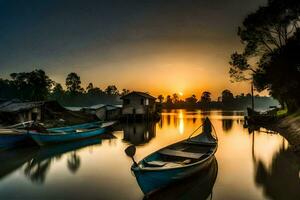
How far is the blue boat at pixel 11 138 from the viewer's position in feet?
68.5

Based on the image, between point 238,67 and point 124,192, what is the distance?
32414 millimetres

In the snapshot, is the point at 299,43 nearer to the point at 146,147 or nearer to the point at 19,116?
the point at 146,147

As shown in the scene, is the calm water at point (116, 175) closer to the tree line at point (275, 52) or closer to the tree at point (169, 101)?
the tree line at point (275, 52)

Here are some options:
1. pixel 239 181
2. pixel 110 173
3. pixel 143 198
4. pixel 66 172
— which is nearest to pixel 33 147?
pixel 66 172

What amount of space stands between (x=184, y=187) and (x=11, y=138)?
16915 millimetres

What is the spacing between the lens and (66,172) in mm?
14289

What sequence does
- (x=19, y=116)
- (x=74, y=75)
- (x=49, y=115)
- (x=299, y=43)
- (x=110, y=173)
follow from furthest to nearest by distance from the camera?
(x=74, y=75), (x=49, y=115), (x=19, y=116), (x=299, y=43), (x=110, y=173)

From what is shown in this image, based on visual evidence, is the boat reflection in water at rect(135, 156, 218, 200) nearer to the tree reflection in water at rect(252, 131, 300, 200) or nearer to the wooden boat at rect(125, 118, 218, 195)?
the wooden boat at rect(125, 118, 218, 195)

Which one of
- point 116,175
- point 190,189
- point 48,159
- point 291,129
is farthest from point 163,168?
point 291,129

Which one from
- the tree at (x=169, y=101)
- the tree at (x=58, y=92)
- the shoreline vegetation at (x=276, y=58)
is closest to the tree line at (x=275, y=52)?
the shoreline vegetation at (x=276, y=58)

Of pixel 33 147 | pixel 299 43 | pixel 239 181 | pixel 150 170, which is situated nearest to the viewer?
pixel 150 170

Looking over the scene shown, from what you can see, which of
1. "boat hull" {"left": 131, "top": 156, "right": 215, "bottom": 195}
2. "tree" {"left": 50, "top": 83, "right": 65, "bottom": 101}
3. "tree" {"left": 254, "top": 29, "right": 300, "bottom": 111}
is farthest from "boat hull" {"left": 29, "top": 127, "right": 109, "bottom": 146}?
"tree" {"left": 50, "top": 83, "right": 65, "bottom": 101}

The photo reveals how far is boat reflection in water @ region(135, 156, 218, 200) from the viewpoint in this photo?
9.45 m

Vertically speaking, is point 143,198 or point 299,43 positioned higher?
point 299,43
